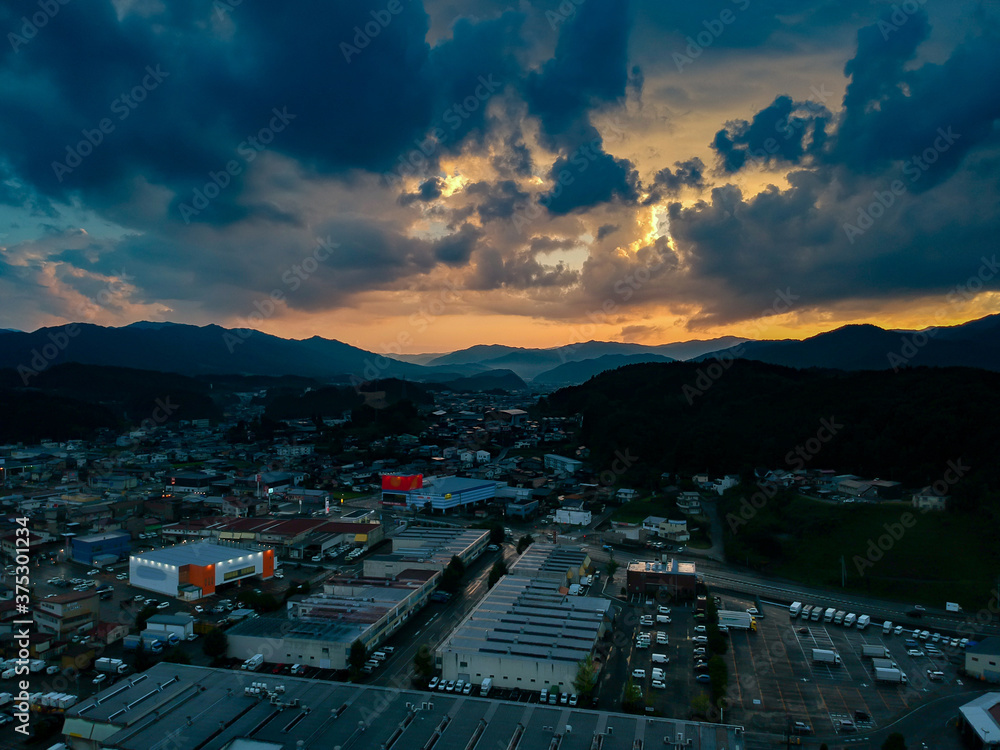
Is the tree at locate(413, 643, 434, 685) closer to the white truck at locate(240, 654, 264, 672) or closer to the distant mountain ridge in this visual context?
the white truck at locate(240, 654, 264, 672)

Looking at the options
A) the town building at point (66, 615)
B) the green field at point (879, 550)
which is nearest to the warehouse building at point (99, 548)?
the town building at point (66, 615)

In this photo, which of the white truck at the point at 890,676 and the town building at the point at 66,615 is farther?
the town building at the point at 66,615

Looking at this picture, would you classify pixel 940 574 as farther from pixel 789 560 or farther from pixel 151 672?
pixel 151 672

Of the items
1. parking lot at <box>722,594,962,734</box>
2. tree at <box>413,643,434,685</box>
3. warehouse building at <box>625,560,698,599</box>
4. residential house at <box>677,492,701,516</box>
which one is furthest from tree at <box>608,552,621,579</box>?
tree at <box>413,643,434,685</box>

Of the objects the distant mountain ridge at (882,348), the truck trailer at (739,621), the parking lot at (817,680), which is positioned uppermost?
the distant mountain ridge at (882,348)

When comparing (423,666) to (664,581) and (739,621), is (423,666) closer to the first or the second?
(739,621)

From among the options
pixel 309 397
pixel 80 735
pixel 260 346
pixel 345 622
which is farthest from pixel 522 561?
pixel 260 346

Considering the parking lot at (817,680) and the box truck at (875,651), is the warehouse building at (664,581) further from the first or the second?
the box truck at (875,651)
